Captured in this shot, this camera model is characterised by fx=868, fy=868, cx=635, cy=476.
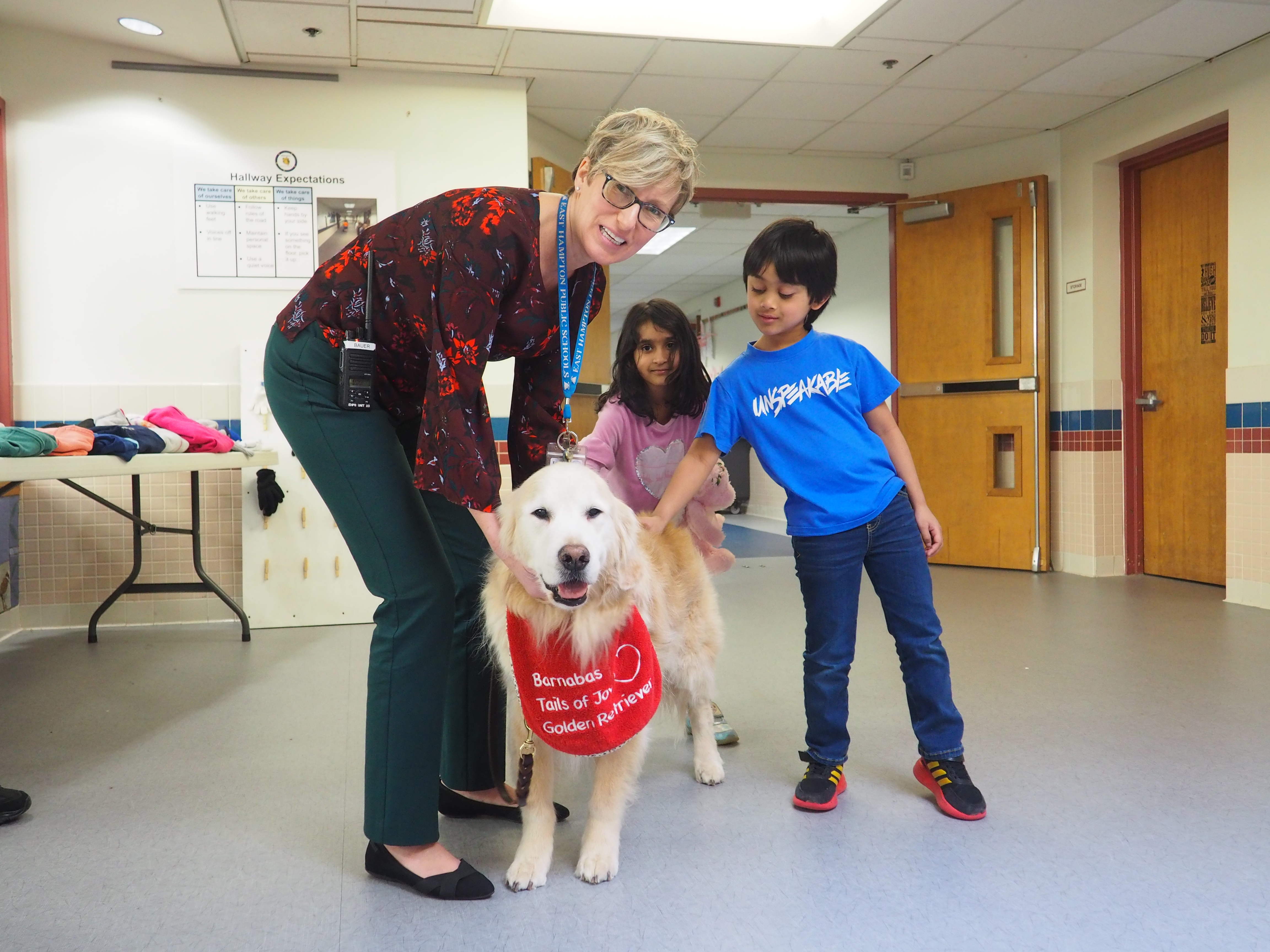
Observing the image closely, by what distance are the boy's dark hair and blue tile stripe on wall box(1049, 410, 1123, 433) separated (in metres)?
3.84

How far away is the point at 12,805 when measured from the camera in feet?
5.89

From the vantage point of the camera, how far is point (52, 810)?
6.08 feet

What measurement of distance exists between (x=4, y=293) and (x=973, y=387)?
5161 mm

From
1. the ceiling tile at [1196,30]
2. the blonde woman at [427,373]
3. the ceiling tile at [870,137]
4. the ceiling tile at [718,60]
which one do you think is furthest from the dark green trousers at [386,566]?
the ceiling tile at [870,137]

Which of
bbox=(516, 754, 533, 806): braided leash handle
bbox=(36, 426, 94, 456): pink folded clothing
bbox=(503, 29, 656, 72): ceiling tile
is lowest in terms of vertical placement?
bbox=(516, 754, 533, 806): braided leash handle

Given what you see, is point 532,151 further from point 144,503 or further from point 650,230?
point 650,230

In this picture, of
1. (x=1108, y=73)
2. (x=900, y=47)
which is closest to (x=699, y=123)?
(x=900, y=47)

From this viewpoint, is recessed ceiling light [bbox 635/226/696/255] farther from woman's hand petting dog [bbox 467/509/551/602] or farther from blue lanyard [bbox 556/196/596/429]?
woman's hand petting dog [bbox 467/509/551/602]


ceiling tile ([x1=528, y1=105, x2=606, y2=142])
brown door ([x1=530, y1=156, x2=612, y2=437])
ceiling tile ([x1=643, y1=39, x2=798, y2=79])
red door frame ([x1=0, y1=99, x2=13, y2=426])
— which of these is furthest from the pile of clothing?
ceiling tile ([x1=643, y1=39, x2=798, y2=79])

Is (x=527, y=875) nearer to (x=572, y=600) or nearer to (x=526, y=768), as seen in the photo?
(x=526, y=768)

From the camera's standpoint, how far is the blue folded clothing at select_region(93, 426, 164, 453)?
2.62m

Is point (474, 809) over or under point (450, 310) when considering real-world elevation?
under

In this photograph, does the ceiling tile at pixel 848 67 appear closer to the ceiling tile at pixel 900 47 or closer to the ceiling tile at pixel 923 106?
the ceiling tile at pixel 900 47

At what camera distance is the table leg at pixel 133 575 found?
3568mm
